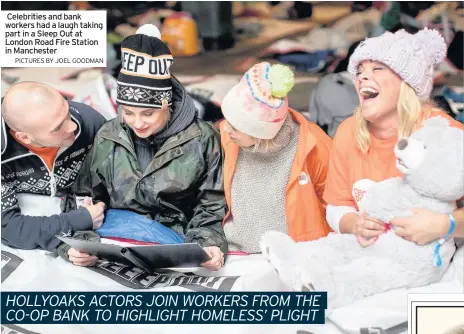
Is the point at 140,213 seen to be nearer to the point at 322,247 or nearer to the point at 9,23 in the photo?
the point at 322,247

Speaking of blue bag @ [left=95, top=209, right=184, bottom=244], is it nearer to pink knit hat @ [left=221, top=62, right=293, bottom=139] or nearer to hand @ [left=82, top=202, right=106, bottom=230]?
hand @ [left=82, top=202, right=106, bottom=230]

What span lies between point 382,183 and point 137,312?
2.02 ft

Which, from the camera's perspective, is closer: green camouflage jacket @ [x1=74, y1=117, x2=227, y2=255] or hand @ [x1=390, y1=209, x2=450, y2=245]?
hand @ [x1=390, y1=209, x2=450, y2=245]

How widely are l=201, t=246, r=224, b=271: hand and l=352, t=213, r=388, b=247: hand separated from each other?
12.2 inches

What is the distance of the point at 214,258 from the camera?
5.57ft

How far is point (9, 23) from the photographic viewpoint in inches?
70.7

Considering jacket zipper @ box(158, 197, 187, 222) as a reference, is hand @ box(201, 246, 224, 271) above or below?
below

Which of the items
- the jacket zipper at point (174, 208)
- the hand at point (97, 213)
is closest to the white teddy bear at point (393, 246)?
the jacket zipper at point (174, 208)

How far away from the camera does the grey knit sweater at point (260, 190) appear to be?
169 cm

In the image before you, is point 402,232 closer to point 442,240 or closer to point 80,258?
point 442,240

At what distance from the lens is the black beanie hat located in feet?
5.40

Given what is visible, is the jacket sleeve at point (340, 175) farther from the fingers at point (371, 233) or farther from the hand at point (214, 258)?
the hand at point (214, 258)

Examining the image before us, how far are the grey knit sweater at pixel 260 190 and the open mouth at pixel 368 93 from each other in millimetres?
172
